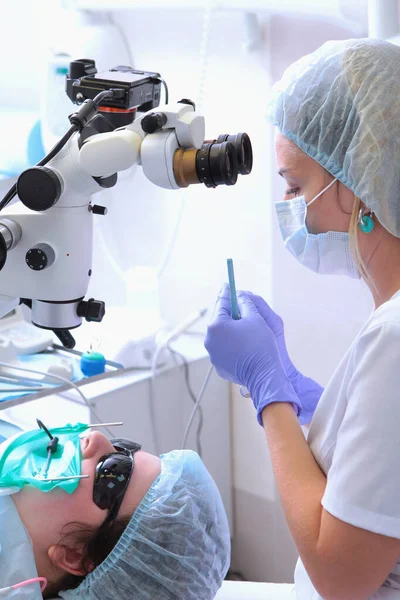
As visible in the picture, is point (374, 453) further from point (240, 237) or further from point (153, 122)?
point (240, 237)

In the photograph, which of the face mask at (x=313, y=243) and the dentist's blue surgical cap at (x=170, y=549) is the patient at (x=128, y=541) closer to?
the dentist's blue surgical cap at (x=170, y=549)

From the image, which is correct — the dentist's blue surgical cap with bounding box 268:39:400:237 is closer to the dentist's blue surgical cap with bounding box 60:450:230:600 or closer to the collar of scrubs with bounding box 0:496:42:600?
the dentist's blue surgical cap with bounding box 60:450:230:600

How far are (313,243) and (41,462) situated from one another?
0.59m

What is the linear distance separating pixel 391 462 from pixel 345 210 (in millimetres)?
404

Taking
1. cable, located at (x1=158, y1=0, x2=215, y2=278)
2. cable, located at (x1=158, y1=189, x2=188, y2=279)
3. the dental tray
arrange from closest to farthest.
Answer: the dental tray, cable, located at (x1=158, y1=0, x2=215, y2=278), cable, located at (x1=158, y1=189, x2=188, y2=279)

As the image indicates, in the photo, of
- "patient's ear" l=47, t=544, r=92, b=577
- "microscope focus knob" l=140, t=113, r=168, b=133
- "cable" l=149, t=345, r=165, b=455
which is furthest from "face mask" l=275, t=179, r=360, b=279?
"cable" l=149, t=345, r=165, b=455

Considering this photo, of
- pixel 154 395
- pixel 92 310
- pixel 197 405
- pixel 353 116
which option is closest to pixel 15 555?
pixel 92 310

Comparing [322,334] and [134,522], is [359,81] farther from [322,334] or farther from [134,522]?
[322,334]

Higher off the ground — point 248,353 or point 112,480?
point 248,353

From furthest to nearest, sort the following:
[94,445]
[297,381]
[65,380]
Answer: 1. [65,380]
2. [297,381]
3. [94,445]

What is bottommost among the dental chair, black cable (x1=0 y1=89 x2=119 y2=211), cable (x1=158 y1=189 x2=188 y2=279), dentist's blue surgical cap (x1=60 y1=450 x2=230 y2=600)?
the dental chair

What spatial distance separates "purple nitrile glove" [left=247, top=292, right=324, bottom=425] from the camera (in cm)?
157

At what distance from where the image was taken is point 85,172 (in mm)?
1195

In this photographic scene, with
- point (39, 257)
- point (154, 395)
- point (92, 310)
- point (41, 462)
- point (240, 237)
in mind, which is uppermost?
point (39, 257)
